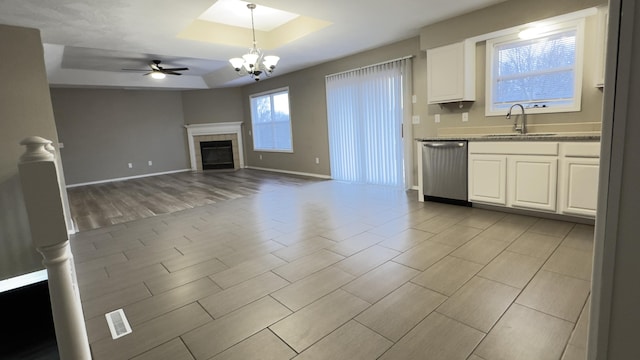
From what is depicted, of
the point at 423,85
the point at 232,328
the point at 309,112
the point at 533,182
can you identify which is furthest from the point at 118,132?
the point at 533,182

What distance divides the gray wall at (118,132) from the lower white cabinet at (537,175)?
8.11 metres

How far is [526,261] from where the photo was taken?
250 centimetres

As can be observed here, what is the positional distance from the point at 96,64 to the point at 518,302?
305 inches

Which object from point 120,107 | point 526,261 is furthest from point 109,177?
point 526,261

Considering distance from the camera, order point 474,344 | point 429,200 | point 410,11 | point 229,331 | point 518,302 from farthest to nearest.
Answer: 1. point 429,200
2. point 410,11
3. point 518,302
4. point 229,331
5. point 474,344

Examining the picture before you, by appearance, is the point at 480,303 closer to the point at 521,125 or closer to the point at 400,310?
the point at 400,310

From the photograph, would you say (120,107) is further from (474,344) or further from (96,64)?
(474,344)

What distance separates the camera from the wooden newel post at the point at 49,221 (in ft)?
3.79

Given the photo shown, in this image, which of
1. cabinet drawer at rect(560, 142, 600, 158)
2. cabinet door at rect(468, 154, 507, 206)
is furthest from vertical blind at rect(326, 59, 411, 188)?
cabinet drawer at rect(560, 142, 600, 158)

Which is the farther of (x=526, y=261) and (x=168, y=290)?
(x=526, y=261)

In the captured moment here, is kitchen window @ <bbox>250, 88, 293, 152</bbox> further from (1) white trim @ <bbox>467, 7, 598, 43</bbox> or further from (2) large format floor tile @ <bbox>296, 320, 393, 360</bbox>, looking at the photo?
(2) large format floor tile @ <bbox>296, 320, 393, 360</bbox>

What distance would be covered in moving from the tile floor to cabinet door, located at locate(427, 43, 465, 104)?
1.59 meters

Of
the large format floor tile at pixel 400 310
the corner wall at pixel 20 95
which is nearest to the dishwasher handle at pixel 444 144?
the large format floor tile at pixel 400 310

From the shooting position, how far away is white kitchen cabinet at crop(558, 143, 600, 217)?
303cm
